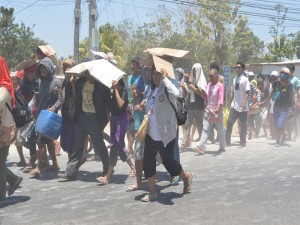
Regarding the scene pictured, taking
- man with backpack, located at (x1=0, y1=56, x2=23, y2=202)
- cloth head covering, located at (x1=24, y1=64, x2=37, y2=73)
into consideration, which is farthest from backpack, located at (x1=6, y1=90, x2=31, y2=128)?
cloth head covering, located at (x1=24, y1=64, x2=37, y2=73)

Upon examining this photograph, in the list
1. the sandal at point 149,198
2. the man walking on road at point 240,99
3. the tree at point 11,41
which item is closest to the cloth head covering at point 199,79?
the man walking on road at point 240,99

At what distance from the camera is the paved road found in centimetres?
459

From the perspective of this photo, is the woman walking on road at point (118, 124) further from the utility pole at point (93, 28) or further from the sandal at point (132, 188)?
the utility pole at point (93, 28)

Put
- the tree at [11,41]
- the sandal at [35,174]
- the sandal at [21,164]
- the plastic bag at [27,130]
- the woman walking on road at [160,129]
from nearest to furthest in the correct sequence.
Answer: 1. the woman walking on road at [160,129]
2. the sandal at [35,174]
3. the plastic bag at [27,130]
4. the sandal at [21,164]
5. the tree at [11,41]

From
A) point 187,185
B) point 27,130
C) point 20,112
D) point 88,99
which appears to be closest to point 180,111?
point 187,185

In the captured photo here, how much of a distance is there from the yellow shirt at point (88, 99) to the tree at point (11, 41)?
1021 inches

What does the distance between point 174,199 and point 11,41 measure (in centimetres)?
3125

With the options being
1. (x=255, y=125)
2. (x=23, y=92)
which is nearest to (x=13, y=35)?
(x=255, y=125)

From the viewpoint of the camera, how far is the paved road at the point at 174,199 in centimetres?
459

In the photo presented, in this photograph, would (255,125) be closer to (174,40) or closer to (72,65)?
(72,65)

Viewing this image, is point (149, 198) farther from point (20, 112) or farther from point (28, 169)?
point (28, 169)

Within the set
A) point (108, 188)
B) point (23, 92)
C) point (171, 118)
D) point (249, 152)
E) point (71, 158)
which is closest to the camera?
point (171, 118)

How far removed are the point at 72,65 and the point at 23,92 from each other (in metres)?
1.12

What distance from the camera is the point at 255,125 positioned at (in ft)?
40.2
